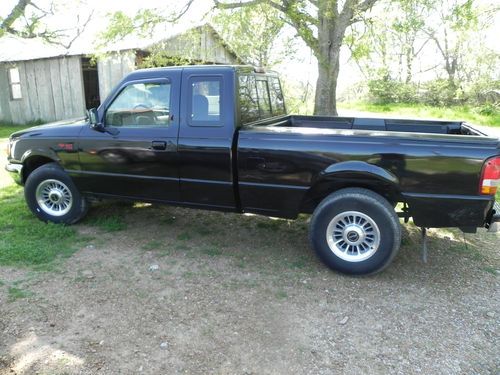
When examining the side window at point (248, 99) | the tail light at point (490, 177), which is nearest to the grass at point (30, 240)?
the side window at point (248, 99)

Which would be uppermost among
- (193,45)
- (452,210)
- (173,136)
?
(193,45)

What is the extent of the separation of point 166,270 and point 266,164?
57.9 inches

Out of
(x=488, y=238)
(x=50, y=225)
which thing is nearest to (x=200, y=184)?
(x=50, y=225)

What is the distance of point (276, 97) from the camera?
567 cm

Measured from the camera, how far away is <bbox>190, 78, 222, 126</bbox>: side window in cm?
452

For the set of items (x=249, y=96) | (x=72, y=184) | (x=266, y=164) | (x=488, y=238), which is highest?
(x=249, y=96)

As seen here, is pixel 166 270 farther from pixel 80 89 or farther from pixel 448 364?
pixel 80 89

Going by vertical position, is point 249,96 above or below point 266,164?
above

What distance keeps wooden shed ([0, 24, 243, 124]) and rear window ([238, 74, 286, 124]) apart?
770 centimetres

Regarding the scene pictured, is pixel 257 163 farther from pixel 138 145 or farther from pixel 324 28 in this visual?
pixel 324 28

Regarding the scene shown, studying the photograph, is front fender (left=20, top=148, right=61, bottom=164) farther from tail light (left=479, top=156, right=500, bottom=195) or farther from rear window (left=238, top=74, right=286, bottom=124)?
tail light (left=479, top=156, right=500, bottom=195)

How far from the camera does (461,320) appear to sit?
3564 mm

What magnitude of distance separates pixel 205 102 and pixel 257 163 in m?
0.88

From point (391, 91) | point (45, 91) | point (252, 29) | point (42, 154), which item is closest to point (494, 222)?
point (42, 154)
